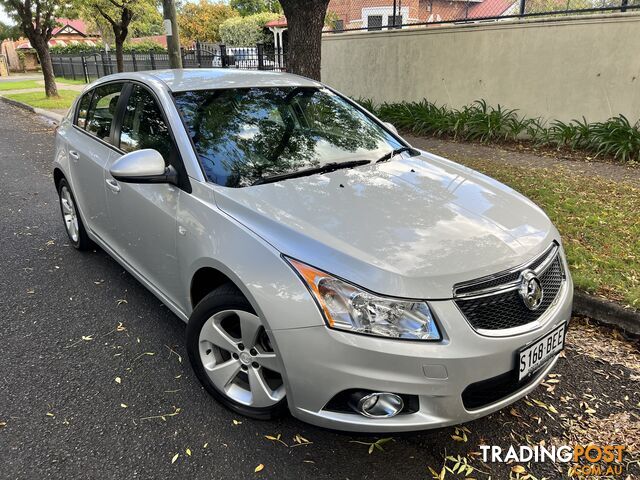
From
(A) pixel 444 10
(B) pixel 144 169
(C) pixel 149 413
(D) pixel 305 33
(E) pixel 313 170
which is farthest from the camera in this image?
(A) pixel 444 10

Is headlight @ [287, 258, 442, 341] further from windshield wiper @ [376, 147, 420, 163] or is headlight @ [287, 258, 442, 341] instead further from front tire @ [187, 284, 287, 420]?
windshield wiper @ [376, 147, 420, 163]

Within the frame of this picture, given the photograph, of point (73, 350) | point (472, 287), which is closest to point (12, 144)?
point (73, 350)

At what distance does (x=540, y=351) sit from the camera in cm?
227

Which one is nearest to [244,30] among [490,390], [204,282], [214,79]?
[214,79]

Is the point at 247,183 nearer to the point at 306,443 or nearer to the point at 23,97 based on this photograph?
the point at 306,443

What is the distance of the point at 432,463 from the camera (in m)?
2.33

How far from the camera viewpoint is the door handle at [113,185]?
Result: 344 centimetres

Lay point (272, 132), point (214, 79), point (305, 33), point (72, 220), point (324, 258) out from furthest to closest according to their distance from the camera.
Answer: point (305, 33) < point (72, 220) < point (214, 79) < point (272, 132) < point (324, 258)

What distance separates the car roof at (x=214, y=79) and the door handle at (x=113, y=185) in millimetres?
719

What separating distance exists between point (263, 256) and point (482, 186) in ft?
4.89

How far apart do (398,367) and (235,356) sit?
91 cm

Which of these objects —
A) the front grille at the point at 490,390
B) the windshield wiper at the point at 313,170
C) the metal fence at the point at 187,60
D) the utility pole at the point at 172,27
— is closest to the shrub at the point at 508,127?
the utility pole at the point at 172,27

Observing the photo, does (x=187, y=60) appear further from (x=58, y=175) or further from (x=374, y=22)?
(x=58, y=175)

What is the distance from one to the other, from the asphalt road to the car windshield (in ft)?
4.08
